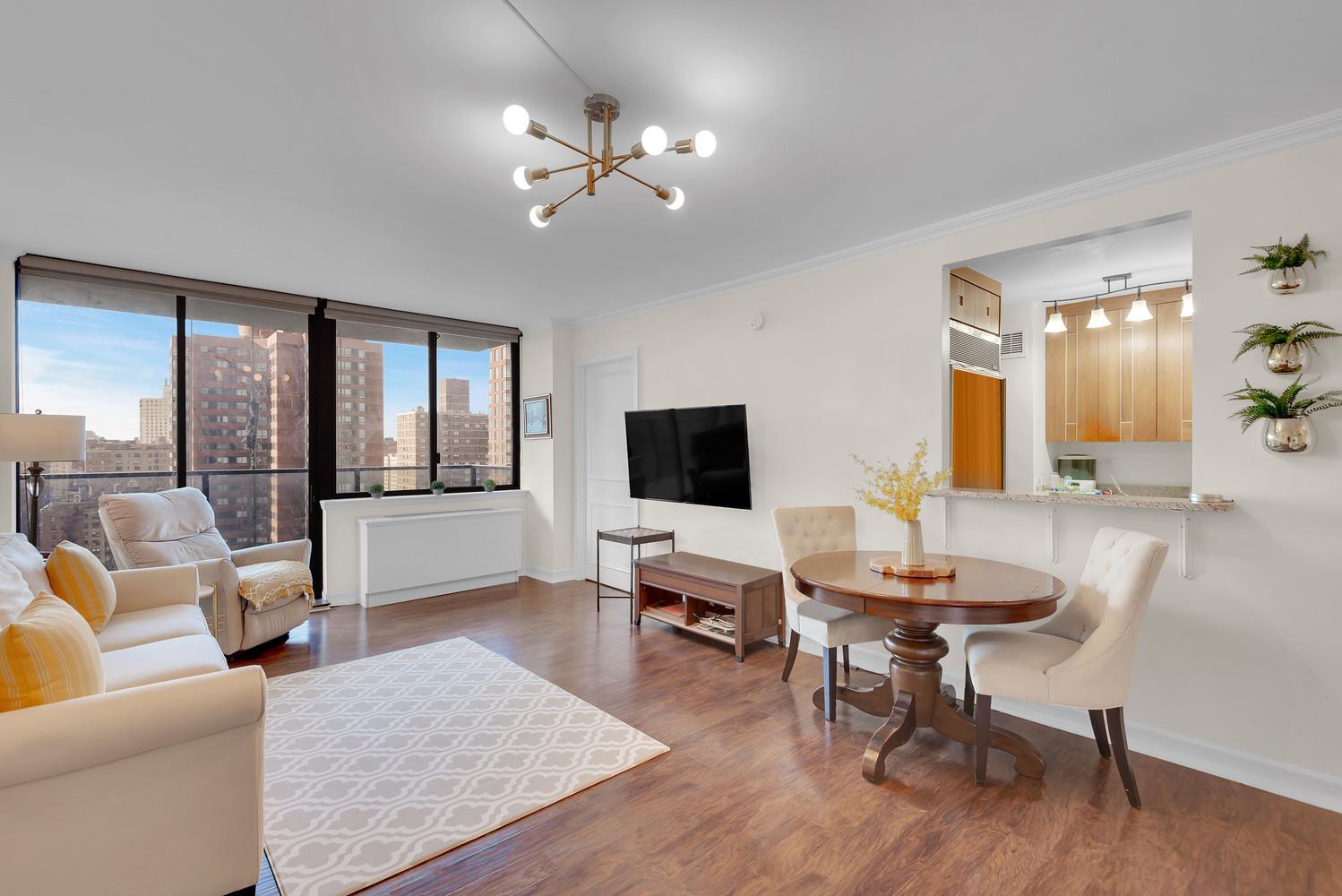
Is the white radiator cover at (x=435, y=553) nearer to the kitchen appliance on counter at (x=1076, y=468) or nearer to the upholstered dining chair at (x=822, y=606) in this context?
the upholstered dining chair at (x=822, y=606)

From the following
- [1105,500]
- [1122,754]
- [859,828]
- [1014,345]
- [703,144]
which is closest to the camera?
[703,144]

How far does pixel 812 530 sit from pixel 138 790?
3.03 m

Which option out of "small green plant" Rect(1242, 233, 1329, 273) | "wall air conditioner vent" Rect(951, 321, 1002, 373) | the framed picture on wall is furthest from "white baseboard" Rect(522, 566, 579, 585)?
"small green plant" Rect(1242, 233, 1329, 273)

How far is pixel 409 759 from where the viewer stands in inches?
103

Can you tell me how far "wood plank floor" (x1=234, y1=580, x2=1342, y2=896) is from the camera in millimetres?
1900

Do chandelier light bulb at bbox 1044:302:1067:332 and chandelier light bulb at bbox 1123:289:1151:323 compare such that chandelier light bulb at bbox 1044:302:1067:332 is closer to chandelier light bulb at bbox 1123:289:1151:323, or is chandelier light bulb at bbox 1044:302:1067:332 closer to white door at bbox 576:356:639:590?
chandelier light bulb at bbox 1123:289:1151:323

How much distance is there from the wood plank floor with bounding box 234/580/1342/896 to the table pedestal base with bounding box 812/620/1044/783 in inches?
3.4

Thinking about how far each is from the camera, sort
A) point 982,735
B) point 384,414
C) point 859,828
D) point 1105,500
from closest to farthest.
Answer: point 859,828 → point 982,735 → point 1105,500 → point 384,414

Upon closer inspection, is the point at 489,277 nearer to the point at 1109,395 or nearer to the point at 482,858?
the point at 482,858

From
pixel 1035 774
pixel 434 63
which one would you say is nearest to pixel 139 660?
pixel 434 63

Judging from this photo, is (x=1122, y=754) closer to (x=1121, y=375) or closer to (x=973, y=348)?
(x=973, y=348)

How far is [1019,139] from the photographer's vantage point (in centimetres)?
249

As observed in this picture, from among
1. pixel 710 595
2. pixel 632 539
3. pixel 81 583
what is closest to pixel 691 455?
pixel 632 539

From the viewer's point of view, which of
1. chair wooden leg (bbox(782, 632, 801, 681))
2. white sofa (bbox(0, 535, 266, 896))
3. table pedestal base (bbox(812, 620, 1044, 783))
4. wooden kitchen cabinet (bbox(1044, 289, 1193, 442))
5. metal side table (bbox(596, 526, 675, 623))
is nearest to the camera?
white sofa (bbox(0, 535, 266, 896))
